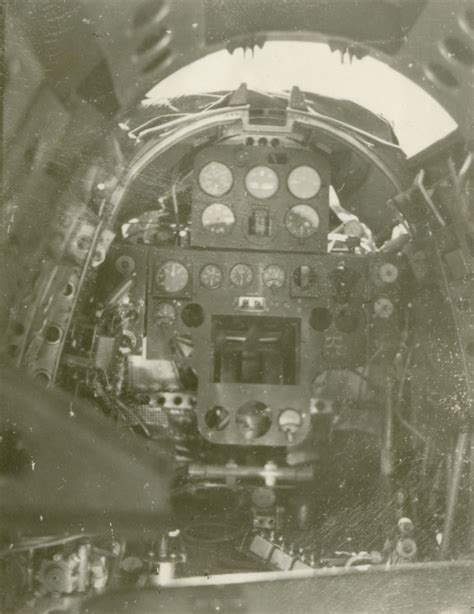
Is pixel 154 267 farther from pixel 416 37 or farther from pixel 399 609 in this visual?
pixel 399 609

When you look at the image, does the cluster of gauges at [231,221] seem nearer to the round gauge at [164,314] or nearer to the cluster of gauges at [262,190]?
the cluster of gauges at [262,190]

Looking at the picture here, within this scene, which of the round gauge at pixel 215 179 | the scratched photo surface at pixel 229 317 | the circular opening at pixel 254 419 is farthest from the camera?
the round gauge at pixel 215 179

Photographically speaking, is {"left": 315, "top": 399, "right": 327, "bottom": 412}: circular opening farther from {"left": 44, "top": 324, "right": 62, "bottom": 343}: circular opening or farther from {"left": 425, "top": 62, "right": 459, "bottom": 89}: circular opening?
{"left": 425, "top": 62, "right": 459, "bottom": 89}: circular opening

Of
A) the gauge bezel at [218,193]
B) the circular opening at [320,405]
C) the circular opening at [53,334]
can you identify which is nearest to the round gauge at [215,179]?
the gauge bezel at [218,193]

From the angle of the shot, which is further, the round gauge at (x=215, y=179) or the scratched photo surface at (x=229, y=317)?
the round gauge at (x=215, y=179)

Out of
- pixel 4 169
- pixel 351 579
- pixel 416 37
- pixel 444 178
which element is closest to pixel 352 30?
pixel 416 37
